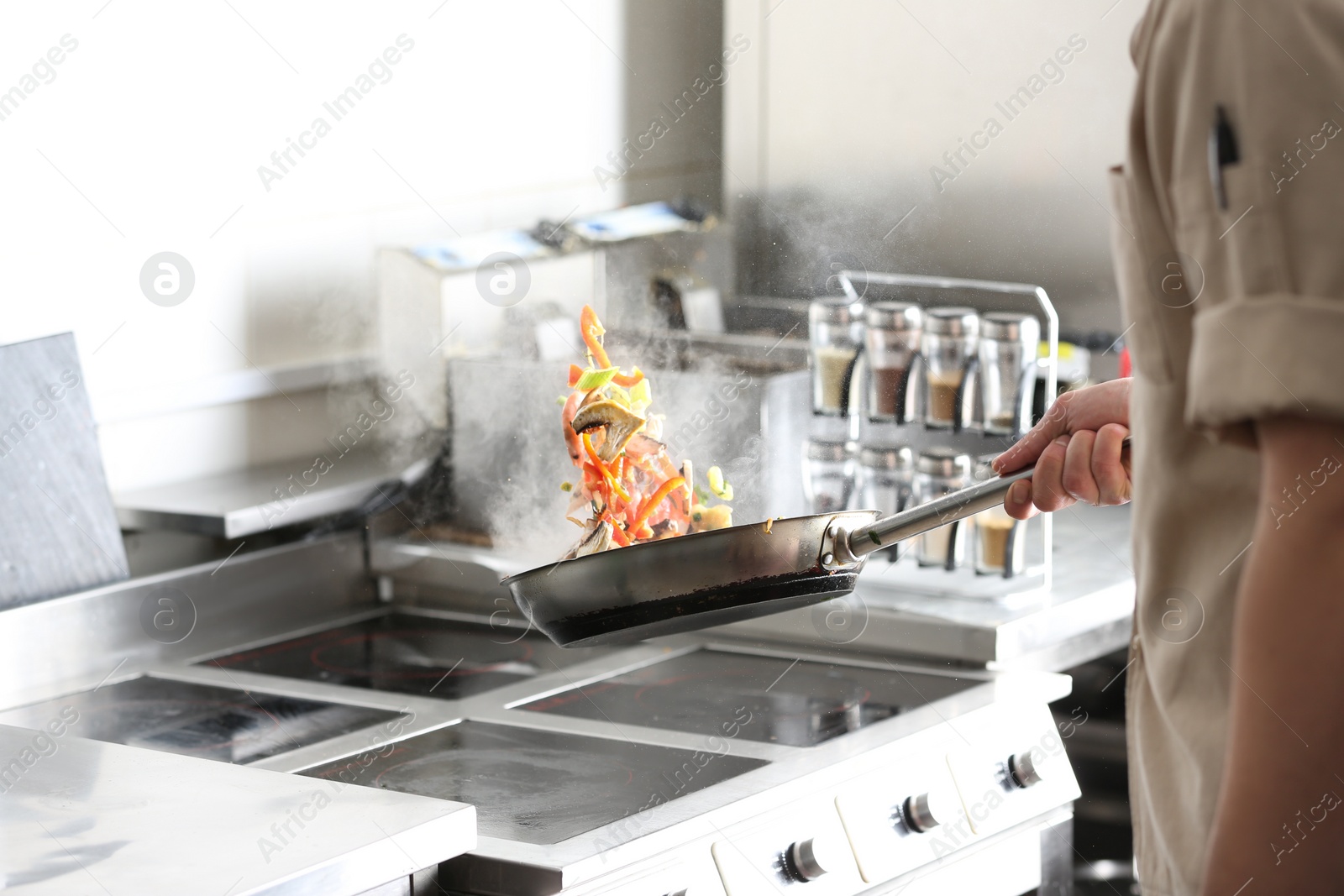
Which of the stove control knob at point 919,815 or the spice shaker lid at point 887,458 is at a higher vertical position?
the spice shaker lid at point 887,458

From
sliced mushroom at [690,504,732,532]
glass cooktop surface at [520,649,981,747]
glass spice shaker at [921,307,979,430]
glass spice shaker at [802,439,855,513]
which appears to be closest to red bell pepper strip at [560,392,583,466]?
sliced mushroom at [690,504,732,532]

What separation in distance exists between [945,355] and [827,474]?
20cm

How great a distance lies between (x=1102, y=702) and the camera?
2.13 metres

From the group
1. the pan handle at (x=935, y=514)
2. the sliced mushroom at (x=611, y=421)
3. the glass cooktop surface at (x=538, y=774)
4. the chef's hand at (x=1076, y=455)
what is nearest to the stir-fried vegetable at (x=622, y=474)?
the sliced mushroom at (x=611, y=421)

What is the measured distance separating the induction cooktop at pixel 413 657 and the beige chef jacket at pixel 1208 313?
1.07m

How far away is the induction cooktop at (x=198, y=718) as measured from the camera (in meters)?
1.46

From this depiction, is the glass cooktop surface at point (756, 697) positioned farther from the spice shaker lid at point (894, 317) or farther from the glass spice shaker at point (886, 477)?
the spice shaker lid at point (894, 317)

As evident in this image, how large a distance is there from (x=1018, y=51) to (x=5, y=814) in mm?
1427

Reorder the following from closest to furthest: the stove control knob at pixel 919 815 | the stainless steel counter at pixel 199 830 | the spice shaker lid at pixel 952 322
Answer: the stainless steel counter at pixel 199 830, the stove control knob at pixel 919 815, the spice shaker lid at pixel 952 322

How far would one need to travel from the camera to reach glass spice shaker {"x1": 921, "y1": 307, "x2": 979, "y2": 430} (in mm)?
1794

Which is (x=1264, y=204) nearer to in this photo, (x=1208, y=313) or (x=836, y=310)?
(x=1208, y=313)

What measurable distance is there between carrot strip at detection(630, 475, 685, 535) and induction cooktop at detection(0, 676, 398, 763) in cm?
34

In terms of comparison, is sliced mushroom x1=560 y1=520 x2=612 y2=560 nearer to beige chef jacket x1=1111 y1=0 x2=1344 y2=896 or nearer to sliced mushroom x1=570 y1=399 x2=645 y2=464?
sliced mushroom x1=570 y1=399 x2=645 y2=464

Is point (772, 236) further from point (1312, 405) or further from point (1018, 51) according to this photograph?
point (1312, 405)
